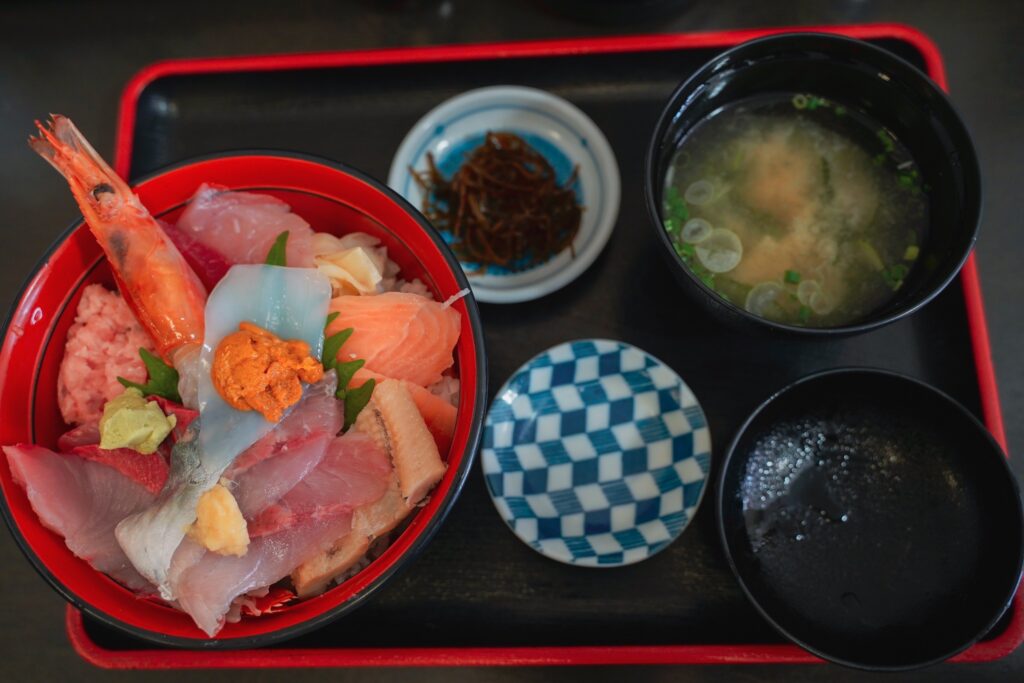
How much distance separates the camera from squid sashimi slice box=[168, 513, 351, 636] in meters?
1.25

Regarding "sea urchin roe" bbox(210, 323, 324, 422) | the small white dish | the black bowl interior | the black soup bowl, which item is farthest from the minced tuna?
the black bowl interior

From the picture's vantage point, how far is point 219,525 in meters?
1.23

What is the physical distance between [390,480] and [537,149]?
97cm

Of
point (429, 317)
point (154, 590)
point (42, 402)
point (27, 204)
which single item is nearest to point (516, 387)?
point (429, 317)

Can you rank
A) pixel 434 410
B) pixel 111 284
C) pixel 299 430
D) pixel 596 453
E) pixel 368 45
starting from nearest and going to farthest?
1. pixel 299 430
2. pixel 434 410
3. pixel 111 284
4. pixel 596 453
5. pixel 368 45

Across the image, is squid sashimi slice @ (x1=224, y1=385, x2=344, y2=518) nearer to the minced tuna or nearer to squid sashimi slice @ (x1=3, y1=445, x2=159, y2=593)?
squid sashimi slice @ (x1=3, y1=445, x2=159, y2=593)

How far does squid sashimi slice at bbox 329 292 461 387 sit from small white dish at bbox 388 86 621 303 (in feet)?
1.02

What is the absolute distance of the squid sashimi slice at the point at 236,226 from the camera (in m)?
1.50

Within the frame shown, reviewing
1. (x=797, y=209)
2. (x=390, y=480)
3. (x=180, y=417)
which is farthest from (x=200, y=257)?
(x=797, y=209)

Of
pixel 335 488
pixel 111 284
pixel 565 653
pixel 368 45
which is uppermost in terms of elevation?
pixel 368 45

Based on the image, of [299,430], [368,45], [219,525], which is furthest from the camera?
[368,45]

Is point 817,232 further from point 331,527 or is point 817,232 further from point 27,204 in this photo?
point 27,204

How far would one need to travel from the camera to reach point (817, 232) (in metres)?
1.72

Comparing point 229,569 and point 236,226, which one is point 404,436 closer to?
point 229,569
